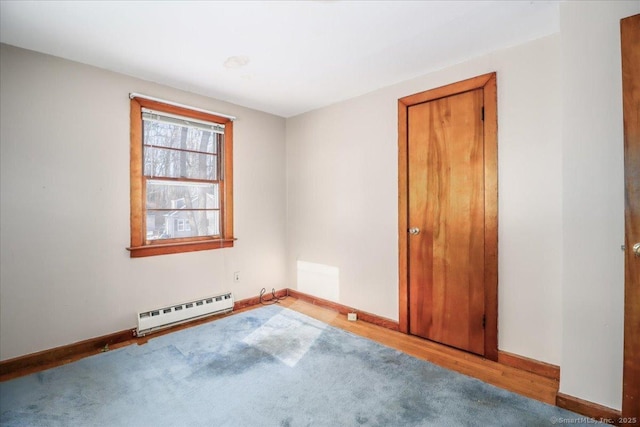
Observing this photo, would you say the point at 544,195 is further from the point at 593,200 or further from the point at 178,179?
the point at 178,179

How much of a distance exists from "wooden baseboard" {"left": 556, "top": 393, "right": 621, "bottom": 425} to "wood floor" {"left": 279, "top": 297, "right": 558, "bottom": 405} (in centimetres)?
8

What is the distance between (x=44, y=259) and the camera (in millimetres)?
2365

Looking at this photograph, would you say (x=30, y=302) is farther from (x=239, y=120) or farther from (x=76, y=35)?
(x=239, y=120)

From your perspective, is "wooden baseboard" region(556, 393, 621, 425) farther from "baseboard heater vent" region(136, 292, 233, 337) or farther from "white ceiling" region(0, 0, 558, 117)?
"baseboard heater vent" region(136, 292, 233, 337)

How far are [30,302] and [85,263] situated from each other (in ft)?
1.39

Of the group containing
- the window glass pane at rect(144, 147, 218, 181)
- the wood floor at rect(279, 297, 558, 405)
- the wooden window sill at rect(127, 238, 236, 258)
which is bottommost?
the wood floor at rect(279, 297, 558, 405)

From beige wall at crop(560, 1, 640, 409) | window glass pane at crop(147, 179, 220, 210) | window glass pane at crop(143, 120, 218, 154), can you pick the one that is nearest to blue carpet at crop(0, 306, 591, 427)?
beige wall at crop(560, 1, 640, 409)

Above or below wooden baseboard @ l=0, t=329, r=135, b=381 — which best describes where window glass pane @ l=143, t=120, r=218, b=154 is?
above

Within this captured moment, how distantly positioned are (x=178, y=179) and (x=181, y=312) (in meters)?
1.36

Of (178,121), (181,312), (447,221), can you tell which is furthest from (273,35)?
(181,312)

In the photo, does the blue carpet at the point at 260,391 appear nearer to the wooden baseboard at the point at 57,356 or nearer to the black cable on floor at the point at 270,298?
the wooden baseboard at the point at 57,356

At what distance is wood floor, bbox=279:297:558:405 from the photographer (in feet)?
6.63

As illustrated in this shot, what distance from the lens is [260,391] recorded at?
6.47ft

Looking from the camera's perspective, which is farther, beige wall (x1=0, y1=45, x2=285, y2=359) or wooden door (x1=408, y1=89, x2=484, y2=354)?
wooden door (x1=408, y1=89, x2=484, y2=354)
